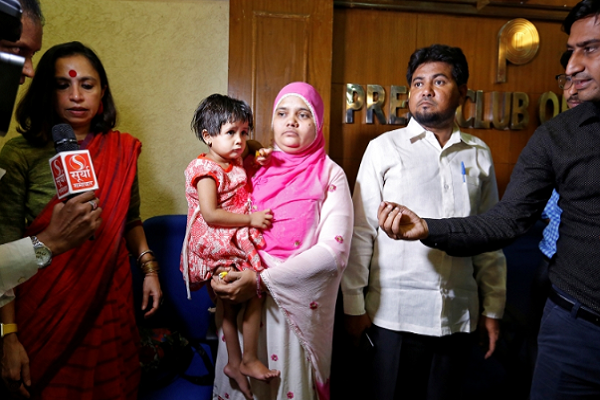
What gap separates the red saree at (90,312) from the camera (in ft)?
4.00

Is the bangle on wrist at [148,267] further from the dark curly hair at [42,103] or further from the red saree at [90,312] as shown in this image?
the dark curly hair at [42,103]

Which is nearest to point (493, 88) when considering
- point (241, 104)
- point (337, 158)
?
point (337, 158)

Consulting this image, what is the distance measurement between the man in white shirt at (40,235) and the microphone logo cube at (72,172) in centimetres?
7

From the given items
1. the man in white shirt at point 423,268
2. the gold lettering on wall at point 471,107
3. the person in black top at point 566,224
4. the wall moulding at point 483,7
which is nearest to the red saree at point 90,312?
the man in white shirt at point 423,268

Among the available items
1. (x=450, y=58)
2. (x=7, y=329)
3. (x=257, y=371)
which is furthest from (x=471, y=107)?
(x=7, y=329)

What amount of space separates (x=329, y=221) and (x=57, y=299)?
0.93 meters

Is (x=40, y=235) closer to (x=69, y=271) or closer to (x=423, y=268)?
(x=69, y=271)

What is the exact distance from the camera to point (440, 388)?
5.00 feet

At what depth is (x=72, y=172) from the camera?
3.24 feet

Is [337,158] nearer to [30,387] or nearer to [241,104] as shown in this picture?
[241,104]

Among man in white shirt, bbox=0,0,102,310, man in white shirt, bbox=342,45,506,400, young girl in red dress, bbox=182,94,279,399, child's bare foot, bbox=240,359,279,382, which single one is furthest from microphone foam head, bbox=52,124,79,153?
man in white shirt, bbox=342,45,506,400

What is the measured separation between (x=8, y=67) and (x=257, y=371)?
108 cm

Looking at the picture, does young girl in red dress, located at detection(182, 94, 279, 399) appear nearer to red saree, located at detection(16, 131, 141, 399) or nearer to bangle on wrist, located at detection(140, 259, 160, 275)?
bangle on wrist, located at detection(140, 259, 160, 275)

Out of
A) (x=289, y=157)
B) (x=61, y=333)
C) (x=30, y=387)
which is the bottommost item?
(x=30, y=387)
